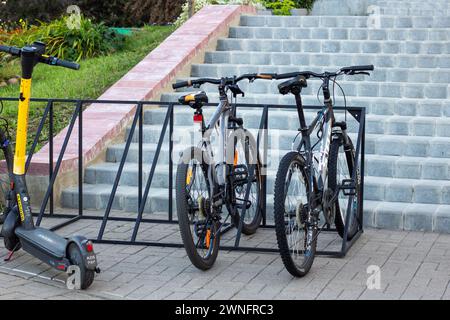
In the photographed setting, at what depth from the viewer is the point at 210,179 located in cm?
623

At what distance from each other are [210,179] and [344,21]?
22.1 ft

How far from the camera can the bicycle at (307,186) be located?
229 inches

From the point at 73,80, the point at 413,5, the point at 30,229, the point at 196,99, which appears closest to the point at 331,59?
the point at 73,80

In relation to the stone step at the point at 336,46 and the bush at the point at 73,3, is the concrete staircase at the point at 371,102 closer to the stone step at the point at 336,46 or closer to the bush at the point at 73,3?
the stone step at the point at 336,46

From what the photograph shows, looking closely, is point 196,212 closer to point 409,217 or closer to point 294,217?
point 294,217

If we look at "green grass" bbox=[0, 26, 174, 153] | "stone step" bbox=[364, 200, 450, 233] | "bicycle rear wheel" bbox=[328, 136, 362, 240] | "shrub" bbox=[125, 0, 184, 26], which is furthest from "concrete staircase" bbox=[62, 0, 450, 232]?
"shrub" bbox=[125, 0, 184, 26]

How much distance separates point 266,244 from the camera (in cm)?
707

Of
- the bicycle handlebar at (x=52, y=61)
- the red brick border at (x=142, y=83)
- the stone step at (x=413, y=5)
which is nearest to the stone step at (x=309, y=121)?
the red brick border at (x=142, y=83)

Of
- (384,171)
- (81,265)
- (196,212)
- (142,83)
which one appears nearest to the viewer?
(81,265)

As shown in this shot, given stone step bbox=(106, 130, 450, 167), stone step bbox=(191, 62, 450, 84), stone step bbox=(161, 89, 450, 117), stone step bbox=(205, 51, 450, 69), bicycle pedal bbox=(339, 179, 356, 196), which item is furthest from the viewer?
stone step bbox=(205, 51, 450, 69)

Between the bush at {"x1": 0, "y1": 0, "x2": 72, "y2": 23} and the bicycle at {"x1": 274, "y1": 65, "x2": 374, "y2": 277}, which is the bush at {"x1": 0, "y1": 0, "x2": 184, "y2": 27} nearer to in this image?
the bush at {"x1": 0, "y1": 0, "x2": 72, "y2": 23}

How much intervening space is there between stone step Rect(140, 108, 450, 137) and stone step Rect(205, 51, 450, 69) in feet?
4.62

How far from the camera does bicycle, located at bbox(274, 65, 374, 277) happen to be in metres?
5.83
